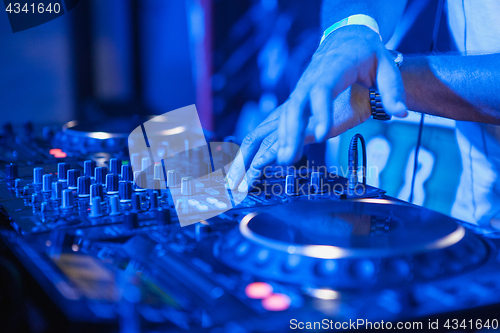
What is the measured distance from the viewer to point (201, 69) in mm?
2227

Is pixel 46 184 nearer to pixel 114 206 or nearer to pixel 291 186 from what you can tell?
pixel 114 206

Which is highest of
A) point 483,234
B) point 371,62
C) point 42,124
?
point 371,62

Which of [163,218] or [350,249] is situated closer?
[350,249]

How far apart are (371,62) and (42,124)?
1536mm

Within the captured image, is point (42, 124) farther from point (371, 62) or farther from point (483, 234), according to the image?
point (483, 234)

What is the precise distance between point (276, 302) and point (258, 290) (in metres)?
0.04

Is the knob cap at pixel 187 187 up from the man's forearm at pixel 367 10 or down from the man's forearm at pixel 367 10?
down

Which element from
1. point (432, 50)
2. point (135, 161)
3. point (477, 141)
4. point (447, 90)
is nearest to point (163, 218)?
point (135, 161)

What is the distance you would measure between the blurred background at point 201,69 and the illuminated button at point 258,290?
1250mm

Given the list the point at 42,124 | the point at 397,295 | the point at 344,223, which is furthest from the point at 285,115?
the point at 42,124

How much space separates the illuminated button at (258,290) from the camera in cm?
54

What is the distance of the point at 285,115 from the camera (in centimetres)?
78

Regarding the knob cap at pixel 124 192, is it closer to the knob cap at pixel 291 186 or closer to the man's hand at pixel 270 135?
the man's hand at pixel 270 135

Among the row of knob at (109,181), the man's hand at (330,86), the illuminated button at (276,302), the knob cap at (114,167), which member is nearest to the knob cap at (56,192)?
the row of knob at (109,181)
